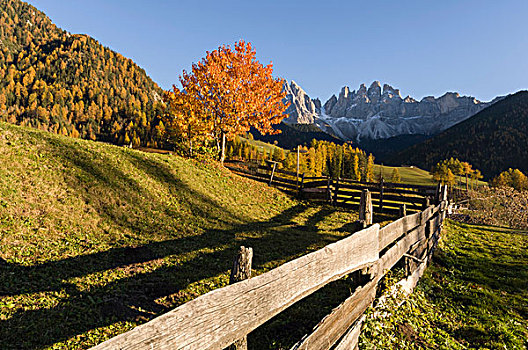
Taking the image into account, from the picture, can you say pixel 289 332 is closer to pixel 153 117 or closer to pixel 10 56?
pixel 153 117

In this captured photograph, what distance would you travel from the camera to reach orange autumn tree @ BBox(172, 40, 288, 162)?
21688 millimetres

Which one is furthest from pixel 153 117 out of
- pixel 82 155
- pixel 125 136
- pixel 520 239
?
pixel 520 239

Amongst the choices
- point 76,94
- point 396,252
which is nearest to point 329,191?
point 396,252

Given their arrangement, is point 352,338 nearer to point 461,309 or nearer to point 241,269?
point 241,269

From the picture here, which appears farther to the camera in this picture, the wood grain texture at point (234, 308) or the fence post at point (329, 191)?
the fence post at point (329, 191)

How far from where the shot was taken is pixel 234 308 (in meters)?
2.28

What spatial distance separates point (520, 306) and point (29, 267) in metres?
11.7

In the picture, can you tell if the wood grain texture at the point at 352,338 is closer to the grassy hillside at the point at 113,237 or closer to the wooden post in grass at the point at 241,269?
the grassy hillside at the point at 113,237

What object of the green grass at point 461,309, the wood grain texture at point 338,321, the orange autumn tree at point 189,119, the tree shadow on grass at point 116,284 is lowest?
the green grass at point 461,309

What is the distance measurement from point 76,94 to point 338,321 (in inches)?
7737

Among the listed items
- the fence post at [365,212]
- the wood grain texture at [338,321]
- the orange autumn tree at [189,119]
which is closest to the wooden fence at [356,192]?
the orange autumn tree at [189,119]

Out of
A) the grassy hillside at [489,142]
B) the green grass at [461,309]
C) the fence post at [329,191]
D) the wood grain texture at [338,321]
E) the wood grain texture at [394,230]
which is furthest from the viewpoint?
the grassy hillside at [489,142]

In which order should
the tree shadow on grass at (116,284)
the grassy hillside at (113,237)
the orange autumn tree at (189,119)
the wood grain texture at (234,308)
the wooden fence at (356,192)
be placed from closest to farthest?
the wood grain texture at (234,308)
the tree shadow on grass at (116,284)
the grassy hillside at (113,237)
the wooden fence at (356,192)
the orange autumn tree at (189,119)

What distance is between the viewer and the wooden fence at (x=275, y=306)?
1.73 metres
